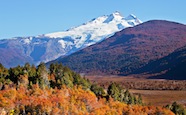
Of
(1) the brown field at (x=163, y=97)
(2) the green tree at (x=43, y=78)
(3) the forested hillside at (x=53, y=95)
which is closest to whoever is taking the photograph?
(3) the forested hillside at (x=53, y=95)

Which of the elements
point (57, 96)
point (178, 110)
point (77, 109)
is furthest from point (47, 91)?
point (178, 110)

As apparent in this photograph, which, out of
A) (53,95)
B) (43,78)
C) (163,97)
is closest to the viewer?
(53,95)

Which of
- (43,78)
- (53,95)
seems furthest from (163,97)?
(53,95)

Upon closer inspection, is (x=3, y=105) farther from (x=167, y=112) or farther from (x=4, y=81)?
(x=167, y=112)

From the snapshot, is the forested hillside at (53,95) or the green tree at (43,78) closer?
the forested hillside at (53,95)

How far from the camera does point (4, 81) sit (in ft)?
223

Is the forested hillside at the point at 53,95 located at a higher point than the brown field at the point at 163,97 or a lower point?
higher

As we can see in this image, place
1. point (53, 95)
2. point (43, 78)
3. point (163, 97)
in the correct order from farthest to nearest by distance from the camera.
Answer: point (163, 97), point (43, 78), point (53, 95)

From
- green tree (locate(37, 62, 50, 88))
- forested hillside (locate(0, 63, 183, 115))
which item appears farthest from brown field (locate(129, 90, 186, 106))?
green tree (locate(37, 62, 50, 88))

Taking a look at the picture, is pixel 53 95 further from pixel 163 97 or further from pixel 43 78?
pixel 163 97

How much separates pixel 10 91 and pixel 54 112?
7.94 m

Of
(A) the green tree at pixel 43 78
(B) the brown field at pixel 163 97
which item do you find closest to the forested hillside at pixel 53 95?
(A) the green tree at pixel 43 78

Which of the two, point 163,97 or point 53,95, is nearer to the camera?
point 53,95

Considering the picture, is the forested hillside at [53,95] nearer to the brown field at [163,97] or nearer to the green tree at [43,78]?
the green tree at [43,78]
